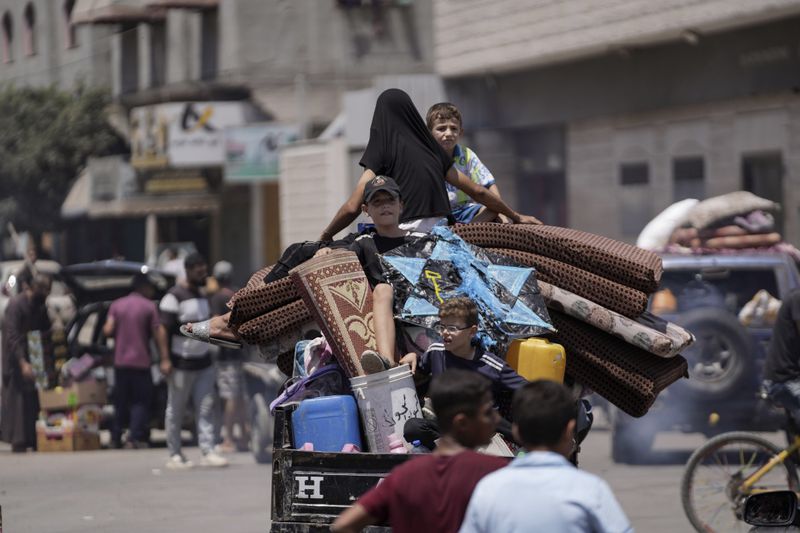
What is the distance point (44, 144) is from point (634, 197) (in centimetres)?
2497

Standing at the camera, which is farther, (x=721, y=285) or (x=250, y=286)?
(x=721, y=285)

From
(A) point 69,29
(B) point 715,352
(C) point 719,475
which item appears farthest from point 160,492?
(A) point 69,29

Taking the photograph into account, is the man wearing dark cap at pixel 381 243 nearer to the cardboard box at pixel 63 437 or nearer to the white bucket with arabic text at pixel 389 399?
the white bucket with arabic text at pixel 389 399

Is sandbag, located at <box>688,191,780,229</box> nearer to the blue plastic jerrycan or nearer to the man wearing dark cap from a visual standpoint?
the man wearing dark cap

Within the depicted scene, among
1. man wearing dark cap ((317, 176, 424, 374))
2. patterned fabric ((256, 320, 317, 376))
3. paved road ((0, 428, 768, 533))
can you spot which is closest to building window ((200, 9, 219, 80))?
paved road ((0, 428, 768, 533))

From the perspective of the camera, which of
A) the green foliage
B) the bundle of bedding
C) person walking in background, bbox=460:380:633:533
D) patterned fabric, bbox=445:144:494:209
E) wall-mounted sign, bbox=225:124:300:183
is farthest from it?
the green foliage

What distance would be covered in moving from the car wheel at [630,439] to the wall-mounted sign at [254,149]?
66.9 feet

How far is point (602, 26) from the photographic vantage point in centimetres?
2323

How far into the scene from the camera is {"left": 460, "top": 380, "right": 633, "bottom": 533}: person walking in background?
4078mm

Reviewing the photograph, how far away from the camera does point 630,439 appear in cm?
1389

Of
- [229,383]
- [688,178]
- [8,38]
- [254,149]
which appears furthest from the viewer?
[8,38]

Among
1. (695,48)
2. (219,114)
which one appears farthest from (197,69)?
Result: (695,48)

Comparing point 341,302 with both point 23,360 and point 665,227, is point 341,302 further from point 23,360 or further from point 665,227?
Answer: point 23,360

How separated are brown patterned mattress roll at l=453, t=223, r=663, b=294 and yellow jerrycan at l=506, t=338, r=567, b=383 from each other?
682 mm
